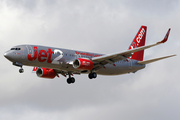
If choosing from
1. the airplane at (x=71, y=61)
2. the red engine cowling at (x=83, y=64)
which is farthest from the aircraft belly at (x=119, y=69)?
the red engine cowling at (x=83, y=64)

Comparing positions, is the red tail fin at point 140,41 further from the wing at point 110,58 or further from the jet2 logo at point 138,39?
the wing at point 110,58

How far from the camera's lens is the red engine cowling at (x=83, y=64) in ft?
194

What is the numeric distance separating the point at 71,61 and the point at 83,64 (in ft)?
7.76

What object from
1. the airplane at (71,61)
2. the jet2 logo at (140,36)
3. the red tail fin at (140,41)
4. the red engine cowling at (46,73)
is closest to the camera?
the airplane at (71,61)

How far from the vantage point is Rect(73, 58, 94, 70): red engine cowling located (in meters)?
59.0

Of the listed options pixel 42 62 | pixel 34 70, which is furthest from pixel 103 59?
pixel 34 70

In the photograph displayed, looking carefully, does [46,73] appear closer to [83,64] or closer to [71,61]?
[71,61]

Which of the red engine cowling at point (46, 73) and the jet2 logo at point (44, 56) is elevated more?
the red engine cowling at point (46, 73)

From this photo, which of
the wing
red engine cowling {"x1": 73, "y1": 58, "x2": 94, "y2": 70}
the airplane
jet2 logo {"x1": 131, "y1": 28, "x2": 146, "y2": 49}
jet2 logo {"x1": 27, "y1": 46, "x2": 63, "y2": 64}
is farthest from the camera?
jet2 logo {"x1": 131, "y1": 28, "x2": 146, "y2": 49}

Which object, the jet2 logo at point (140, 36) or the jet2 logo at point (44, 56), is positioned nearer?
the jet2 logo at point (44, 56)

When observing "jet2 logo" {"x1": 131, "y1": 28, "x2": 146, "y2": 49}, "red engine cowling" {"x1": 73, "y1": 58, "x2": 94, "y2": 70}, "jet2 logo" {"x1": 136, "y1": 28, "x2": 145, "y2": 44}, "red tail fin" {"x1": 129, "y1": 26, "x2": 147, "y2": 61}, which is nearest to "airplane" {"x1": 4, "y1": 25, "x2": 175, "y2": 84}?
"red engine cowling" {"x1": 73, "y1": 58, "x2": 94, "y2": 70}

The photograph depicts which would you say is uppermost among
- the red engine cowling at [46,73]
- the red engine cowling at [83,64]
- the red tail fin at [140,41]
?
the red tail fin at [140,41]

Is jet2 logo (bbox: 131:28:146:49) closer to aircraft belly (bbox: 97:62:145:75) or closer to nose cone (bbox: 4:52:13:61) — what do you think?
aircraft belly (bbox: 97:62:145:75)

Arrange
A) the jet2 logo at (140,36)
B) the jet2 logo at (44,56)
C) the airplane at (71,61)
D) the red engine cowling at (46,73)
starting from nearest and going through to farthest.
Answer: the airplane at (71,61)
the jet2 logo at (44,56)
the red engine cowling at (46,73)
the jet2 logo at (140,36)
